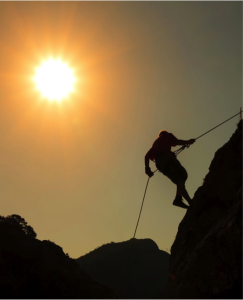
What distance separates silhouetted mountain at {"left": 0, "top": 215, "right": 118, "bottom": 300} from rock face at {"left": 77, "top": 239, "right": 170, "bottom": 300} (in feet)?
60.0

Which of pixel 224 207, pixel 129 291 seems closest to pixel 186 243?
pixel 224 207

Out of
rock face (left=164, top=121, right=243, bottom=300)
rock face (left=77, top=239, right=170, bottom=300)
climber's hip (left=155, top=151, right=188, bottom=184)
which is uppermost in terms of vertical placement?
rock face (left=77, top=239, right=170, bottom=300)

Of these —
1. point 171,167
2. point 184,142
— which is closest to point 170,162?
point 171,167

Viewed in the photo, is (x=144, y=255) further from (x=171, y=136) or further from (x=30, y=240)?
(x=171, y=136)

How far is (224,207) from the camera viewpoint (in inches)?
255

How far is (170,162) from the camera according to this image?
8.03 meters

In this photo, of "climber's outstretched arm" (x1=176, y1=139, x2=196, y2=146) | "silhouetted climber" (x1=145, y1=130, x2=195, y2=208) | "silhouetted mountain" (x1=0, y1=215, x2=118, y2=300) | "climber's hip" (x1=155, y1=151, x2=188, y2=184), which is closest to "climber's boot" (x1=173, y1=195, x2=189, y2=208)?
"silhouetted climber" (x1=145, y1=130, x2=195, y2=208)

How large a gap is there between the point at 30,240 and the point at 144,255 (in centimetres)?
2767

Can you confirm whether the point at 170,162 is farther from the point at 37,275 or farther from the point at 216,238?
the point at 37,275

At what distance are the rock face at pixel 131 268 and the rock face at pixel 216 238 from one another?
111 ft

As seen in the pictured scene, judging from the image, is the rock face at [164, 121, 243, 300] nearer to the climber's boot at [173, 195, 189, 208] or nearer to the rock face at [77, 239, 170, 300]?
the climber's boot at [173, 195, 189, 208]

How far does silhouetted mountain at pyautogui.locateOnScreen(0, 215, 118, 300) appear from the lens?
60.1ft

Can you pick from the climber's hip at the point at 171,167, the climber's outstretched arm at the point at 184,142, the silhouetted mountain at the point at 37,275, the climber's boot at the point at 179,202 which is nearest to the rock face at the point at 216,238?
the climber's boot at the point at 179,202

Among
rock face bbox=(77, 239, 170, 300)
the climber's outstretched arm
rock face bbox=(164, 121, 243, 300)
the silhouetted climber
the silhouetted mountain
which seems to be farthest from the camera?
rock face bbox=(77, 239, 170, 300)
